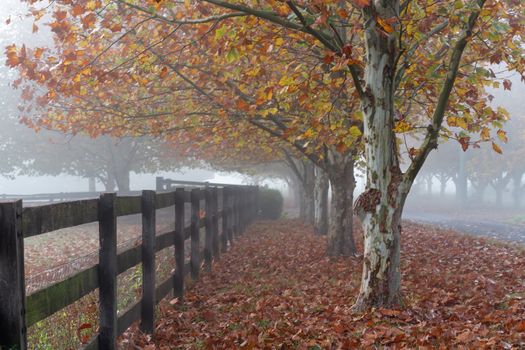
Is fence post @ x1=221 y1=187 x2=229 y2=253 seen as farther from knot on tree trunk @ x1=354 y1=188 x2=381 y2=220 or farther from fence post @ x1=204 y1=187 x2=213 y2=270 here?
knot on tree trunk @ x1=354 y1=188 x2=381 y2=220

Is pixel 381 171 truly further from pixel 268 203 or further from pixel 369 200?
pixel 268 203

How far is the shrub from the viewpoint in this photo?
2730cm

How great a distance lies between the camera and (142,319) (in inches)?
237

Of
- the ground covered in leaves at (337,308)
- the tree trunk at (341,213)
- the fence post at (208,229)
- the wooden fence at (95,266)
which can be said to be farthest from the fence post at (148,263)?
the tree trunk at (341,213)

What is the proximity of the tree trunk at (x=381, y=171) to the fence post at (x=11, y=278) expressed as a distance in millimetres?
4325

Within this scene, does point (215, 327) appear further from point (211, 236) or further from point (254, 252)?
point (254, 252)

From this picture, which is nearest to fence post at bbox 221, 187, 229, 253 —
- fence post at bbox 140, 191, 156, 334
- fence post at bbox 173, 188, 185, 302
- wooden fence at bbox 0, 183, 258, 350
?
wooden fence at bbox 0, 183, 258, 350

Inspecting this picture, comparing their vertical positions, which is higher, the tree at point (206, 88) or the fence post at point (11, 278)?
the tree at point (206, 88)

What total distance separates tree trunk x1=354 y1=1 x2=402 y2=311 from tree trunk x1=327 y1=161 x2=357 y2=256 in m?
5.51

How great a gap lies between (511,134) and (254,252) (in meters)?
50.3

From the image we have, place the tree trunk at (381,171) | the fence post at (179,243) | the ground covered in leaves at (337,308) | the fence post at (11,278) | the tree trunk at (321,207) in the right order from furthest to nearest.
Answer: the tree trunk at (321,207), the fence post at (179,243), the tree trunk at (381,171), the ground covered in leaves at (337,308), the fence post at (11,278)

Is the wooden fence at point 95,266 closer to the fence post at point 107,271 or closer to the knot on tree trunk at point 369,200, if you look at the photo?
the fence post at point 107,271

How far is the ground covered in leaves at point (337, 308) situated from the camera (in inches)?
211

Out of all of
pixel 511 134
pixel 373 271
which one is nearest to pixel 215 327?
pixel 373 271
